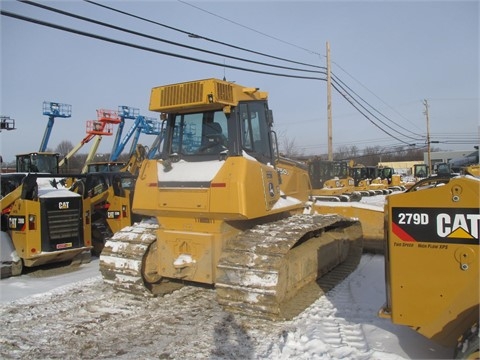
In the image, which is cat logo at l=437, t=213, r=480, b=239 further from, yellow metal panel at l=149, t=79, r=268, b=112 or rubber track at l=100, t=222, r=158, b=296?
rubber track at l=100, t=222, r=158, b=296

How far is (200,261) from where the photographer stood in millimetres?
5586

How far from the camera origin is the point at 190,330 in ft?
17.0

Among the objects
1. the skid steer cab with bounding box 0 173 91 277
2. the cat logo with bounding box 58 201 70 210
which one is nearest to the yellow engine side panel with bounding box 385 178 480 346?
the skid steer cab with bounding box 0 173 91 277

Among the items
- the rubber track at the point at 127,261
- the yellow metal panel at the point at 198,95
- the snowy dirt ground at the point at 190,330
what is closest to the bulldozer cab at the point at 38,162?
the snowy dirt ground at the point at 190,330

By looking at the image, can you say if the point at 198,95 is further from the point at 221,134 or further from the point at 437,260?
the point at 437,260

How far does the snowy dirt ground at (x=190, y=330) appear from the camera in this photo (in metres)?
4.50

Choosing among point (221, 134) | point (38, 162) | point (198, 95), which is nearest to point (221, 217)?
point (221, 134)

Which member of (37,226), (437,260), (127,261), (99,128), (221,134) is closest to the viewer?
(437,260)

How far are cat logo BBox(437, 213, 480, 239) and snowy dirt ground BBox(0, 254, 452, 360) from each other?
4.46ft

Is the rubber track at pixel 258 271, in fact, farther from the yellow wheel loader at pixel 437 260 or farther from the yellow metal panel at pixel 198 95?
the yellow metal panel at pixel 198 95

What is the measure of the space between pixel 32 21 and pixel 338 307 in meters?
6.03

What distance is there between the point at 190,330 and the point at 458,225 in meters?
3.20

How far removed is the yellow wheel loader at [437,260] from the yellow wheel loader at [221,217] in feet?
4.72

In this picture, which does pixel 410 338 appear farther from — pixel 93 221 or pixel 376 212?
pixel 93 221
